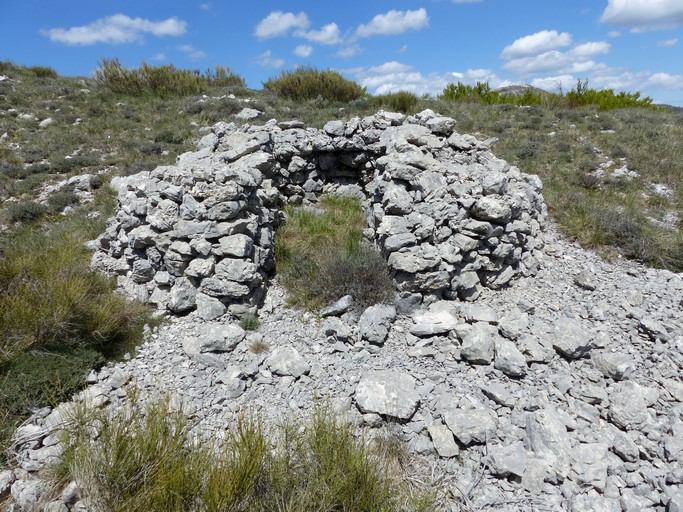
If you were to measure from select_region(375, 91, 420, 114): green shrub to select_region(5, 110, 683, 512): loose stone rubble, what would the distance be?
8.88 metres

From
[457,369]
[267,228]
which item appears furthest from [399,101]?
[457,369]

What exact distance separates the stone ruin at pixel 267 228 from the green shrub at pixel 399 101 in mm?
7399

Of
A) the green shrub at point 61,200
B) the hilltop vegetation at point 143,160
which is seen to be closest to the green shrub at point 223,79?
the hilltop vegetation at point 143,160

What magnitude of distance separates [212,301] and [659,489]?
4967mm

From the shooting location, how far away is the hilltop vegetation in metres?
4.46

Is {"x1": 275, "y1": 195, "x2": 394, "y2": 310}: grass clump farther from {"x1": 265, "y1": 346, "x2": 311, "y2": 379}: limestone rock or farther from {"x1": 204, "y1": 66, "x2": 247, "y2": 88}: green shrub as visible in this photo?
{"x1": 204, "y1": 66, "x2": 247, "y2": 88}: green shrub

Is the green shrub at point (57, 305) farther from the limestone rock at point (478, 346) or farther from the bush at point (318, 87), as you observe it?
the bush at point (318, 87)

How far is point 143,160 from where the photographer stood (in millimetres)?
10625

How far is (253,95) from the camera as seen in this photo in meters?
15.5

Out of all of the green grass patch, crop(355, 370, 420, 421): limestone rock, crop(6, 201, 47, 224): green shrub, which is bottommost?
crop(355, 370, 420, 421): limestone rock

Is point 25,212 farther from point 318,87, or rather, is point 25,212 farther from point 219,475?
point 318,87

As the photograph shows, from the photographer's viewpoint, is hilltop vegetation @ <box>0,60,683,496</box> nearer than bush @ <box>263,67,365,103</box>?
Yes

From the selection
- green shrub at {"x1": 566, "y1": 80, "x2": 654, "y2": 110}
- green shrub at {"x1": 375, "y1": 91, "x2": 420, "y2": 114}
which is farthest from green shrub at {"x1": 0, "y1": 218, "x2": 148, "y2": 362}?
green shrub at {"x1": 566, "y1": 80, "x2": 654, "y2": 110}

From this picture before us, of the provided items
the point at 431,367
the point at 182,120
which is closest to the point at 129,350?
the point at 431,367
